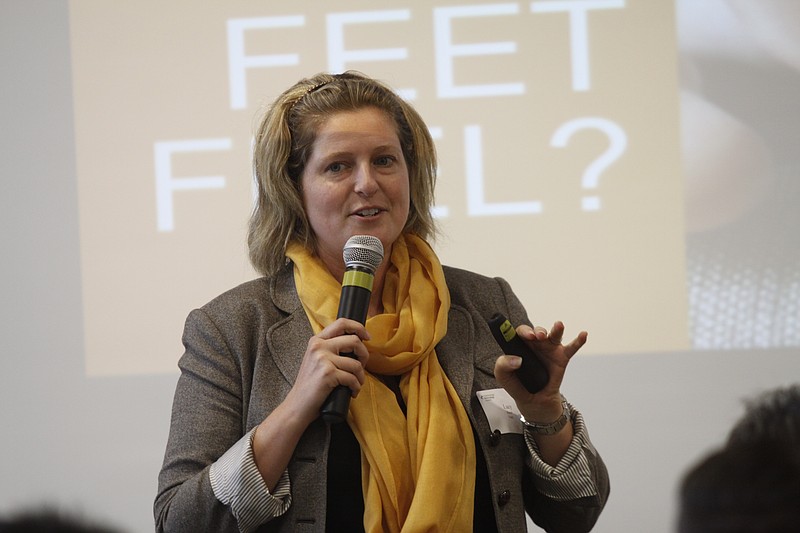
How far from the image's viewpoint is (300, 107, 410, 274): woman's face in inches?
82.3

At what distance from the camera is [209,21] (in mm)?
3777

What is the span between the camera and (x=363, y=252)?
6.38 feet

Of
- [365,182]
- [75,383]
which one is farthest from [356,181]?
[75,383]

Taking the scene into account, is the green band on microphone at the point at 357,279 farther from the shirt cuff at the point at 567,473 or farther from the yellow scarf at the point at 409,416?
the shirt cuff at the point at 567,473

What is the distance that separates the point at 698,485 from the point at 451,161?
2.89 meters

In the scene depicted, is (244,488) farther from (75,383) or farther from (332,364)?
(75,383)

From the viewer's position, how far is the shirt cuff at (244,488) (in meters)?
1.81

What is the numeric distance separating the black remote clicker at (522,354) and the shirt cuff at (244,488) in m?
0.50

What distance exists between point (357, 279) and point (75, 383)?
87.7 inches

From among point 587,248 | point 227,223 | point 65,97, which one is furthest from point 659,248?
point 65,97

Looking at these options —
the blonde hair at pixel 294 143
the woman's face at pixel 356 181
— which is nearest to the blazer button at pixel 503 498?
the woman's face at pixel 356 181

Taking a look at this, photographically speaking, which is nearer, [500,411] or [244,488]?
[244,488]

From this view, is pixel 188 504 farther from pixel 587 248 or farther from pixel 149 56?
pixel 149 56

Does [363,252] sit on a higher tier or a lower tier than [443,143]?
lower
